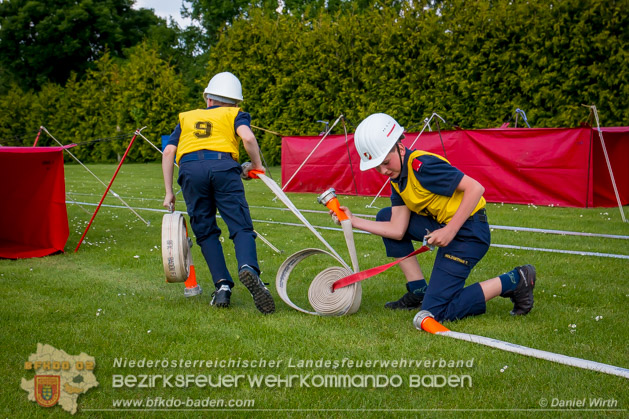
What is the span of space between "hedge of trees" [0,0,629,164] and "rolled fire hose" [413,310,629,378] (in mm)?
8231

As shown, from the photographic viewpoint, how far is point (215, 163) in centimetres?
447

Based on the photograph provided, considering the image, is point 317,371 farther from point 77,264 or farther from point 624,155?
point 624,155

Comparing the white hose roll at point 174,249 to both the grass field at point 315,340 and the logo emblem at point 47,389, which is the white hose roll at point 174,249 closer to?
the grass field at point 315,340

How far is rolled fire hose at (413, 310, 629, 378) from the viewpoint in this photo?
10.2ft

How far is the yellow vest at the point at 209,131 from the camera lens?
14.8ft

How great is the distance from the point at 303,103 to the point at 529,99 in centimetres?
816

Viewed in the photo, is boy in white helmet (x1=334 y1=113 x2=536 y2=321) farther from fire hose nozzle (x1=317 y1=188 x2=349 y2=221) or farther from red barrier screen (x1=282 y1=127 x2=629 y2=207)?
red barrier screen (x1=282 y1=127 x2=629 y2=207)

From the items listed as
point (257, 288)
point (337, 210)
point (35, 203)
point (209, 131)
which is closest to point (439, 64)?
point (35, 203)

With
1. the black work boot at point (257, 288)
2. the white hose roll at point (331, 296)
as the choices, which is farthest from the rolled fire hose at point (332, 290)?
the black work boot at point (257, 288)

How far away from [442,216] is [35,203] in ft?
17.5

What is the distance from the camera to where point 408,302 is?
4465 mm

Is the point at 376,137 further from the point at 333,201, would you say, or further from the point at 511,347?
the point at 511,347

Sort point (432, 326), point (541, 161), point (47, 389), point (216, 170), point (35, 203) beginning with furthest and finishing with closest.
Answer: point (541, 161) → point (35, 203) → point (216, 170) → point (432, 326) → point (47, 389)

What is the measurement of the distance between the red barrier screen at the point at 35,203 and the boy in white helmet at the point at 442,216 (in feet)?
14.5
